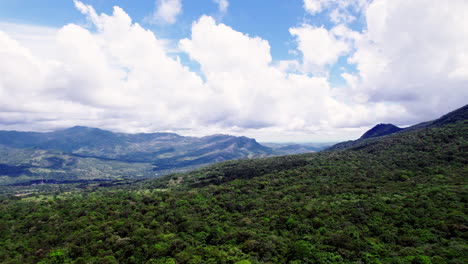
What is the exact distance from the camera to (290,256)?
74250 mm

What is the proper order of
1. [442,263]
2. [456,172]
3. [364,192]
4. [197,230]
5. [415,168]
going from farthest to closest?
[415,168] < [456,172] < [364,192] < [197,230] < [442,263]

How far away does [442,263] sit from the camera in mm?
58719

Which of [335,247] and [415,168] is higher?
[415,168]

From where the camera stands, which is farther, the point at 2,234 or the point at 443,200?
the point at 2,234

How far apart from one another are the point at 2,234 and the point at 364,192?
7360 inches

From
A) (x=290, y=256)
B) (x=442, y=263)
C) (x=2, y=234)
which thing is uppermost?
(x=442, y=263)

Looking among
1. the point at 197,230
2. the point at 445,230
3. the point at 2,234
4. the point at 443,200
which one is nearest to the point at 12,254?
the point at 2,234

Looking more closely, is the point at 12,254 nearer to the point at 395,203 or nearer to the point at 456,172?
the point at 395,203

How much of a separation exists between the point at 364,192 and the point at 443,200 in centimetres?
3800

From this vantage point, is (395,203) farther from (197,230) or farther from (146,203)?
(146,203)

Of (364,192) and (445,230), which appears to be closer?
(445,230)

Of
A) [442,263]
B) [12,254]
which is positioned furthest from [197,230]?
[442,263]

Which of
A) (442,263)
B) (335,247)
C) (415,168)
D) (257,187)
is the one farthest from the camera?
(257,187)

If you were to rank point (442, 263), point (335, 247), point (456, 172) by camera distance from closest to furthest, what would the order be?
point (442, 263) → point (335, 247) → point (456, 172)
